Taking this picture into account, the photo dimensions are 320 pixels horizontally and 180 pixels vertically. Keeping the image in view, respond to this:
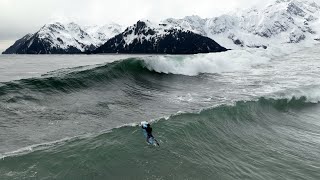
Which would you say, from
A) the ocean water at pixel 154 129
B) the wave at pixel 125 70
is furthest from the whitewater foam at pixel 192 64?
the ocean water at pixel 154 129

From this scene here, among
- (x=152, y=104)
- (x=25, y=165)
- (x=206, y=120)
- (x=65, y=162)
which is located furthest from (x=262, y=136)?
(x=25, y=165)

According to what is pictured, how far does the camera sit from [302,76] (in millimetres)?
46000

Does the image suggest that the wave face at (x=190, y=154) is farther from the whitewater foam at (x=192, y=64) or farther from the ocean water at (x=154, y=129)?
the whitewater foam at (x=192, y=64)

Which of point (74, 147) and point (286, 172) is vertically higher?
point (74, 147)

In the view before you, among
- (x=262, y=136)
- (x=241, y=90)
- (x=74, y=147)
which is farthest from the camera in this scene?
(x=241, y=90)

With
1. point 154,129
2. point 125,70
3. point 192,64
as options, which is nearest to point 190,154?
point 154,129

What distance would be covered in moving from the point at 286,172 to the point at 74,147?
353 inches

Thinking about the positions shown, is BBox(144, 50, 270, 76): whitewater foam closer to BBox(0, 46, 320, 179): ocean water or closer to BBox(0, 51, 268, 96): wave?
BBox(0, 51, 268, 96): wave

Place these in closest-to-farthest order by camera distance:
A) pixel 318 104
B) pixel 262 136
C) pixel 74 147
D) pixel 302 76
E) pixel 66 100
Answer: pixel 74 147
pixel 262 136
pixel 66 100
pixel 318 104
pixel 302 76

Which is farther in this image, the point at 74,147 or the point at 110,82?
the point at 110,82

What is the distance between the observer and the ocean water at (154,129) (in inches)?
566

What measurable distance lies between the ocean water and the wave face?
1.7 inches

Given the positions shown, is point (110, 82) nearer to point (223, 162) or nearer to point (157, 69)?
point (157, 69)

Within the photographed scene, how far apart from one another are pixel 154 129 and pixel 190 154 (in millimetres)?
2764
